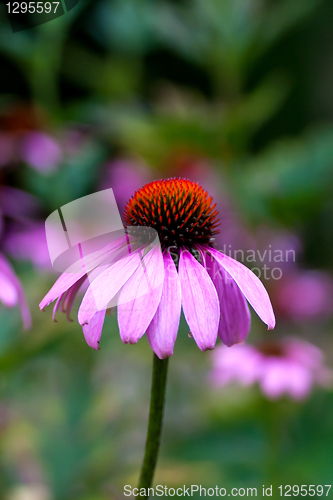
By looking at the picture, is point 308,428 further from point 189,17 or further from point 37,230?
point 189,17

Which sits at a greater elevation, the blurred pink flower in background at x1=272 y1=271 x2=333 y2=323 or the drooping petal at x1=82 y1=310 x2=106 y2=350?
the drooping petal at x1=82 y1=310 x2=106 y2=350

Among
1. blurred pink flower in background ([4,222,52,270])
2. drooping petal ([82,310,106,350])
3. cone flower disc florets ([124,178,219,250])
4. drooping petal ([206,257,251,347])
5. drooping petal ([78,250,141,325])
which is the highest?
cone flower disc florets ([124,178,219,250])

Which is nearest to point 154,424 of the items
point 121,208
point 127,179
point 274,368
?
point 274,368

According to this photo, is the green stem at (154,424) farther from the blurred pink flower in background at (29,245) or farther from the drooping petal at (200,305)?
the blurred pink flower in background at (29,245)

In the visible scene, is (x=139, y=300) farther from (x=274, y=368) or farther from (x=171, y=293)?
(x=274, y=368)

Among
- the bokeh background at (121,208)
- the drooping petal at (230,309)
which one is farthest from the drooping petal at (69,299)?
the bokeh background at (121,208)

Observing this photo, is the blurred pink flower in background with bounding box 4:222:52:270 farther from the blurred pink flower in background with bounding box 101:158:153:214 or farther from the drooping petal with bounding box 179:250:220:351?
the drooping petal with bounding box 179:250:220:351

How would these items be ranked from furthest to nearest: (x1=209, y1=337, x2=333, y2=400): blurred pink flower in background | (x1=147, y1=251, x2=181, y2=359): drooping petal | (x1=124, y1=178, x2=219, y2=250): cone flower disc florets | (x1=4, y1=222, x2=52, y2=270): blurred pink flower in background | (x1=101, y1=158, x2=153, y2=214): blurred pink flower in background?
(x1=101, y1=158, x2=153, y2=214): blurred pink flower in background, (x1=4, y1=222, x2=52, y2=270): blurred pink flower in background, (x1=209, y1=337, x2=333, y2=400): blurred pink flower in background, (x1=124, y1=178, x2=219, y2=250): cone flower disc florets, (x1=147, y1=251, x2=181, y2=359): drooping petal

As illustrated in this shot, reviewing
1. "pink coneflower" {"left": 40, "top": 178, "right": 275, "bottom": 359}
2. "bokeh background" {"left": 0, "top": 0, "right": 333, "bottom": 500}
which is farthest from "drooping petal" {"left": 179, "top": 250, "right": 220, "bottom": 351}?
"bokeh background" {"left": 0, "top": 0, "right": 333, "bottom": 500}
